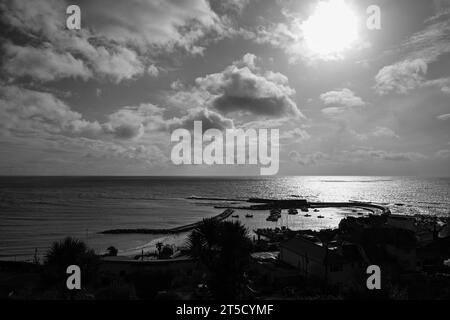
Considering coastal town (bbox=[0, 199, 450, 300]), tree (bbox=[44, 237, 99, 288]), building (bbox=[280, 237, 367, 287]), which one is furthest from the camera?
building (bbox=[280, 237, 367, 287])

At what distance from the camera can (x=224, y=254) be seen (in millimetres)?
14688

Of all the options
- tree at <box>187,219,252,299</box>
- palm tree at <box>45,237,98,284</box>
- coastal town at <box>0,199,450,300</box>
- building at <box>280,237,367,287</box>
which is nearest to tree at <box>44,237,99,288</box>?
palm tree at <box>45,237,98,284</box>

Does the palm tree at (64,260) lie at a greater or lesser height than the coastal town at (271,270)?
greater

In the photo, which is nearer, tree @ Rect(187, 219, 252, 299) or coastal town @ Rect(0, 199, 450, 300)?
tree @ Rect(187, 219, 252, 299)

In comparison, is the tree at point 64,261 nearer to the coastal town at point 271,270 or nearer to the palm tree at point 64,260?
the palm tree at point 64,260

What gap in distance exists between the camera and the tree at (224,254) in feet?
46.8

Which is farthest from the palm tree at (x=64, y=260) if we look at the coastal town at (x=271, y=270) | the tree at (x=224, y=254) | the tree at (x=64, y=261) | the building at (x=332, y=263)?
the building at (x=332, y=263)

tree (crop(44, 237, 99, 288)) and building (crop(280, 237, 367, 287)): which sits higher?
tree (crop(44, 237, 99, 288))

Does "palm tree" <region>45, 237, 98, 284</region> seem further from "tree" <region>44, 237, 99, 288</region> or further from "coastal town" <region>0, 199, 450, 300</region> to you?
"coastal town" <region>0, 199, 450, 300</region>

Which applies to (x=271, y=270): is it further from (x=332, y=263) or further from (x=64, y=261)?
(x=64, y=261)

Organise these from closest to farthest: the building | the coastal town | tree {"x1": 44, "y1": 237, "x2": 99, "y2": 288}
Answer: the coastal town < tree {"x1": 44, "y1": 237, "x2": 99, "y2": 288} < the building

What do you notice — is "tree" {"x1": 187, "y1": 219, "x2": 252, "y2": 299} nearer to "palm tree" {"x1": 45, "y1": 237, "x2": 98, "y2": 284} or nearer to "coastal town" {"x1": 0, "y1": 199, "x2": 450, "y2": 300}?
"coastal town" {"x1": 0, "y1": 199, "x2": 450, "y2": 300}

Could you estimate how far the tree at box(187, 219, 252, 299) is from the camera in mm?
14266
